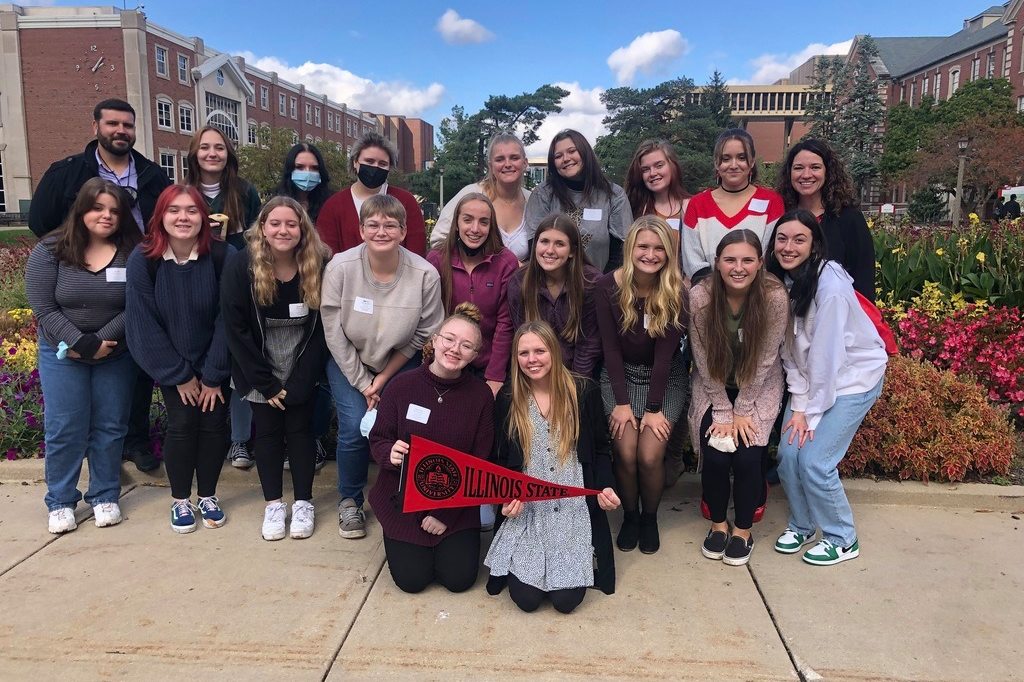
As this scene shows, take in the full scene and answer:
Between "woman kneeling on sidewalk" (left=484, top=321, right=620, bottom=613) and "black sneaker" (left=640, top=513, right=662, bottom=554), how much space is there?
0.46 metres

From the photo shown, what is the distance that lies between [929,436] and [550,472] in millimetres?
2660

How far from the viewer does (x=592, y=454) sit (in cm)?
358

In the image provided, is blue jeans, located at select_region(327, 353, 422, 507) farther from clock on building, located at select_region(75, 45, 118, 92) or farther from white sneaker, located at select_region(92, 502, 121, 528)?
clock on building, located at select_region(75, 45, 118, 92)

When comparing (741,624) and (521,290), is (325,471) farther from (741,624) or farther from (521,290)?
(741,624)

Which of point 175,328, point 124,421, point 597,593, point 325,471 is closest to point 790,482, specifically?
point 597,593

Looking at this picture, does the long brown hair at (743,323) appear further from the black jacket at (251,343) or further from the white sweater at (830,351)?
the black jacket at (251,343)

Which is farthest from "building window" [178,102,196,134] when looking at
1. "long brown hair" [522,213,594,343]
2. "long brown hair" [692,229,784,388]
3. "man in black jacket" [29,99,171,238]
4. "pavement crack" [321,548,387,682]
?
"long brown hair" [692,229,784,388]

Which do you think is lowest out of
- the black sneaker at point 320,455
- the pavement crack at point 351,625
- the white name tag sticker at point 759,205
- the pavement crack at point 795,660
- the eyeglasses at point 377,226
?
the pavement crack at point 795,660

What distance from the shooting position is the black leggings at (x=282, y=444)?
404 cm

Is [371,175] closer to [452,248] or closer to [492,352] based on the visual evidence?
[452,248]

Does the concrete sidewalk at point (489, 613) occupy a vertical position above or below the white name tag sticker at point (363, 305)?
below

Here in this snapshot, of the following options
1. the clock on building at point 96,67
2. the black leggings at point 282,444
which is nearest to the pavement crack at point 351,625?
the black leggings at point 282,444

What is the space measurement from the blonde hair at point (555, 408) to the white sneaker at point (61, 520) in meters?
2.65

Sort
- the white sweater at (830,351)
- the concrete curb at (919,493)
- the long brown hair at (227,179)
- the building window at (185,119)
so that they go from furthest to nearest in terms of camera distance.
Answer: the building window at (185,119) < the long brown hair at (227,179) < the concrete curb at (919,493) < the white sweater at (830,351)
